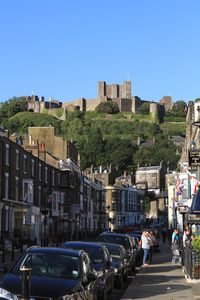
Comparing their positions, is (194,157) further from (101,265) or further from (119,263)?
(101,265)

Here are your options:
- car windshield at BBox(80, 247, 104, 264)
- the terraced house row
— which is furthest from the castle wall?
car windshield at BBox(80, 247, 104, 264)

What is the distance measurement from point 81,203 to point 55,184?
655 inches

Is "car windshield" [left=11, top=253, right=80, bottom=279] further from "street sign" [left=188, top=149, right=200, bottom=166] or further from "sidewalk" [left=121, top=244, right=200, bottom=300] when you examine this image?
"street sign" [left=188, top=149, right=200, bottom=166]

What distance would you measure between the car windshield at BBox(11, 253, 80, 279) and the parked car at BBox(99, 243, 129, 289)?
736 cm

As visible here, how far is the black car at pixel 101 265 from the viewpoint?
1616cm

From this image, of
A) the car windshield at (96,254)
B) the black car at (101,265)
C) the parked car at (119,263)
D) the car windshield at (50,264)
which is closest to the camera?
the car windshield at (50,264)

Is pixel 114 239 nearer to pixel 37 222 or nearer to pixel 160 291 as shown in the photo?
pixel 160 291

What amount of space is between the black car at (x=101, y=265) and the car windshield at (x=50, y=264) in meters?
2.68

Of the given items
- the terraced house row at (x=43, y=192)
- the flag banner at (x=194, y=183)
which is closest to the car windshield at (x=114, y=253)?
the flag banner at (x=194, y=183)

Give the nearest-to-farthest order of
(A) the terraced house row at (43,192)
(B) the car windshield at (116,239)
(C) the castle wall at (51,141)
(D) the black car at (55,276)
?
1. (D) the black car at (55,276)
2. (B) the car windshield at (116,239)
3. (A) the terraced house row at (43,192)
4. (C) the castle wall at (51,141)

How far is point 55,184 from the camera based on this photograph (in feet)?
215

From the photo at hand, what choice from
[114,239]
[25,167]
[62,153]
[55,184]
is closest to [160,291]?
[114,239]

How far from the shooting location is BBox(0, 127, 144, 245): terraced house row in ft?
157

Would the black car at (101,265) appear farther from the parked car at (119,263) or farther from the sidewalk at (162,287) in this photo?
the parked car at (119,263)
